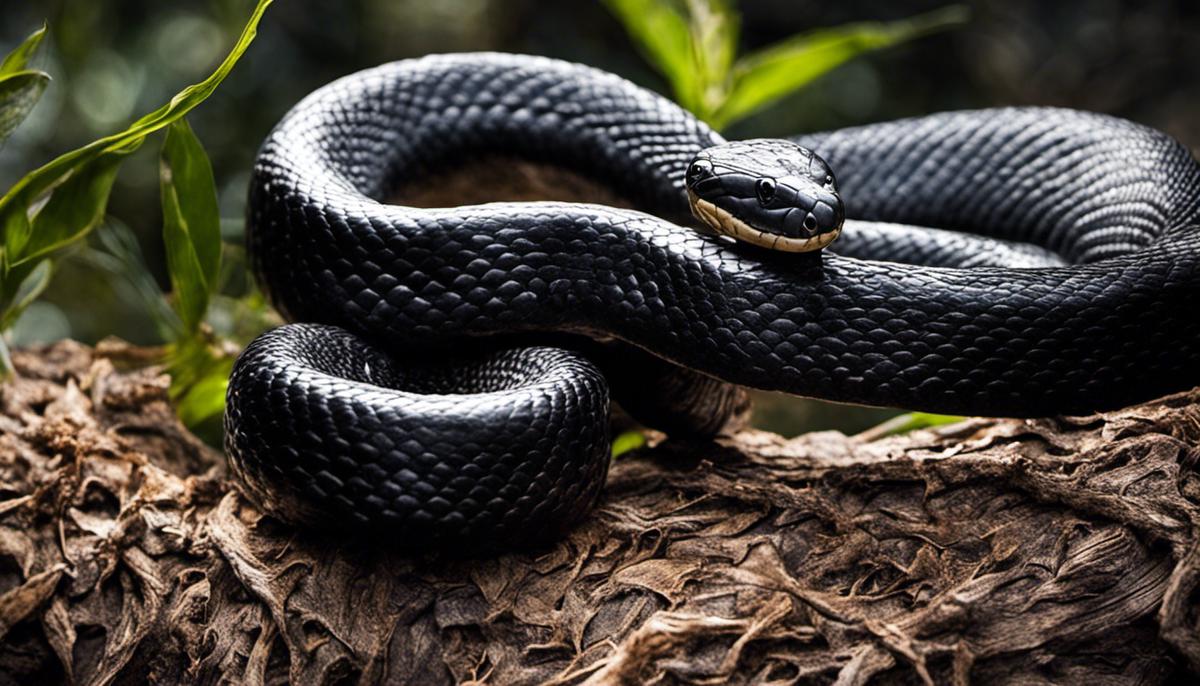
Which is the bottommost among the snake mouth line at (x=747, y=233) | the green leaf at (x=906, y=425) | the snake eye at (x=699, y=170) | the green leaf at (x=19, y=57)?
the green leaf at (x=906, y=425)

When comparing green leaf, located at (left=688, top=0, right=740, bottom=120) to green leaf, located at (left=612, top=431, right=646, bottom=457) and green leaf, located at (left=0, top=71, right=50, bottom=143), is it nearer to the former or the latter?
green leaf, located at (left=612, top=431, right=646, bottom=457)

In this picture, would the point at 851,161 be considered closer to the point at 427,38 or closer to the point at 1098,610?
the point at 1098,610

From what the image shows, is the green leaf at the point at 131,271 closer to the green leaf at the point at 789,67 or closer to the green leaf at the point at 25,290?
the green leaf at the point at 25,290

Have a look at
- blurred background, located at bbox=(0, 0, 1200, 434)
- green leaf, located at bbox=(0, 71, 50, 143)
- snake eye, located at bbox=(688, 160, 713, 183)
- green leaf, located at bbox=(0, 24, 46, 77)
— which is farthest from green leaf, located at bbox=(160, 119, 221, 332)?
blurred background, located at bbox=(0, 0, 1200, 434)

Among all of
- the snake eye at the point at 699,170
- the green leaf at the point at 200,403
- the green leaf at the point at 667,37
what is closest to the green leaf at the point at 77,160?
the green leaf at the point at 200,403

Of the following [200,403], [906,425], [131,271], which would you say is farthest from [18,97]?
[906,425]
